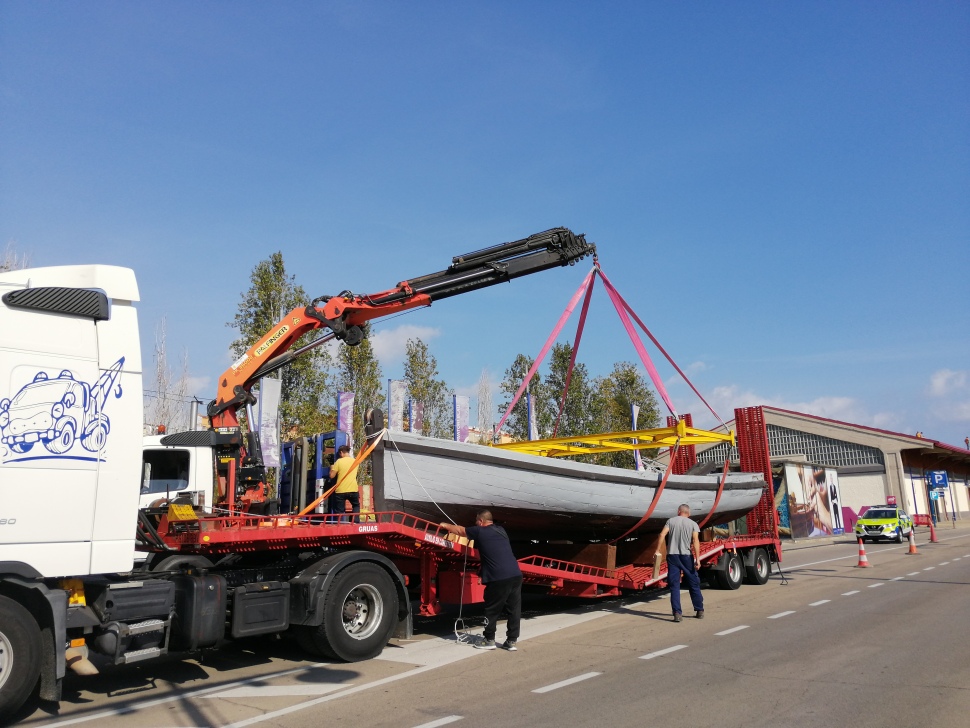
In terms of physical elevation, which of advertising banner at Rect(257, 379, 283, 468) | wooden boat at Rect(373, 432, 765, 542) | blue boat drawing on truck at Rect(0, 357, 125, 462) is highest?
advertising banner at Rect(257, 379, 283, 468)

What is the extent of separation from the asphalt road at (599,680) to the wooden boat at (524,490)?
4.80ft

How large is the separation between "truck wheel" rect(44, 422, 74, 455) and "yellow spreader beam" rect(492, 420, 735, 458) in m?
6.90

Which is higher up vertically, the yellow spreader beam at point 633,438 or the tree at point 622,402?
the tree at point 622,402

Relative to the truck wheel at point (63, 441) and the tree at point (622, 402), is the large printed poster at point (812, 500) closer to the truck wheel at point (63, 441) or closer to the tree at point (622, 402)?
the tree at point (622, 402)

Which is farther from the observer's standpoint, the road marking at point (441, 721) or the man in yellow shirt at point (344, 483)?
the man in yellow shirt at point (344, 483)

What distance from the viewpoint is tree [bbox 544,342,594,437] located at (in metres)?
33.0

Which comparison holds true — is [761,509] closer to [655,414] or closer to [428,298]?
[428,298]

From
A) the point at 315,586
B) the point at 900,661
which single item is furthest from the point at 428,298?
the point at 900,661

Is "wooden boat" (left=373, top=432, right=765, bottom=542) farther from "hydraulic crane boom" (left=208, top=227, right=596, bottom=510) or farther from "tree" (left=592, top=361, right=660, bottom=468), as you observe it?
"tree" (left=592, top=361, right=660, bottom=468)

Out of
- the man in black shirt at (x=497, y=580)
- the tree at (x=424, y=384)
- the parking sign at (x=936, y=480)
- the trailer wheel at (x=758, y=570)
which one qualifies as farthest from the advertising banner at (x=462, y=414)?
the parking sign at (x=936, y=480)

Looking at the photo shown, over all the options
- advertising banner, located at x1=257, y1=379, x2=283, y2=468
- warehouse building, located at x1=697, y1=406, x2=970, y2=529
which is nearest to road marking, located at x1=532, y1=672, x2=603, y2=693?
advertising banner, located at x1=257, y1=379, x2=283, y2=468

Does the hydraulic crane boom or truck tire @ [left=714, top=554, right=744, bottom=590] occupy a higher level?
the hydraulic crane boom

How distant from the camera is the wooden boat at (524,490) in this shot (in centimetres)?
855

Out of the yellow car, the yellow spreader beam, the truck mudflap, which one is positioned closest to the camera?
the truck mudflap
